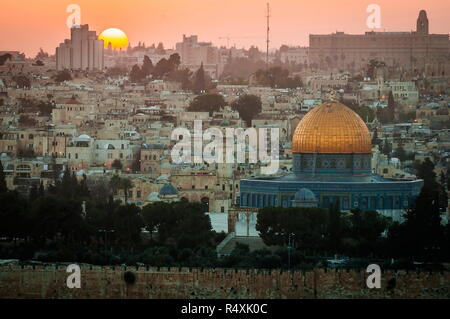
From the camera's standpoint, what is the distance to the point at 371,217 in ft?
224

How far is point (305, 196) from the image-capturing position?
236 ft

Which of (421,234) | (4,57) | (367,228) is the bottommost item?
(367,228)

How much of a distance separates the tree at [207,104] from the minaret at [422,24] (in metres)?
43.3

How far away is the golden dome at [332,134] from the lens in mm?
75438

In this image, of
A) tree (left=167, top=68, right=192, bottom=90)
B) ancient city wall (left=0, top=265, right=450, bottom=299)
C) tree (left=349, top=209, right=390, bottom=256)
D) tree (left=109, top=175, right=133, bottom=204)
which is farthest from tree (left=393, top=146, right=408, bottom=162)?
ancient city wall (left=0, top=265, right=450, bottom=299)

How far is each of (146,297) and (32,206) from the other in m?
11.2

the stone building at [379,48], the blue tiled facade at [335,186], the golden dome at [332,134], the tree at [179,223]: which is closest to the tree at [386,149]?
the golden dome at [332,134]

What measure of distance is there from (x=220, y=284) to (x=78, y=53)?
86796mm

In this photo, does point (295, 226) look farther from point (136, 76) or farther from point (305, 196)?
point (136, 76)

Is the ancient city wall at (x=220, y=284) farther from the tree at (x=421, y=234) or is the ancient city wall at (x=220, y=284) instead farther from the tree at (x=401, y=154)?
the tree at (x=401, y=154)

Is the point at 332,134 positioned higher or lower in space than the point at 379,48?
lower

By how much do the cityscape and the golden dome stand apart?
59 mm

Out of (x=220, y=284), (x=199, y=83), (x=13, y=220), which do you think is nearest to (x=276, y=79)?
(x=199, y=83)

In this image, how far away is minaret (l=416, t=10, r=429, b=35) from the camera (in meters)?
157
